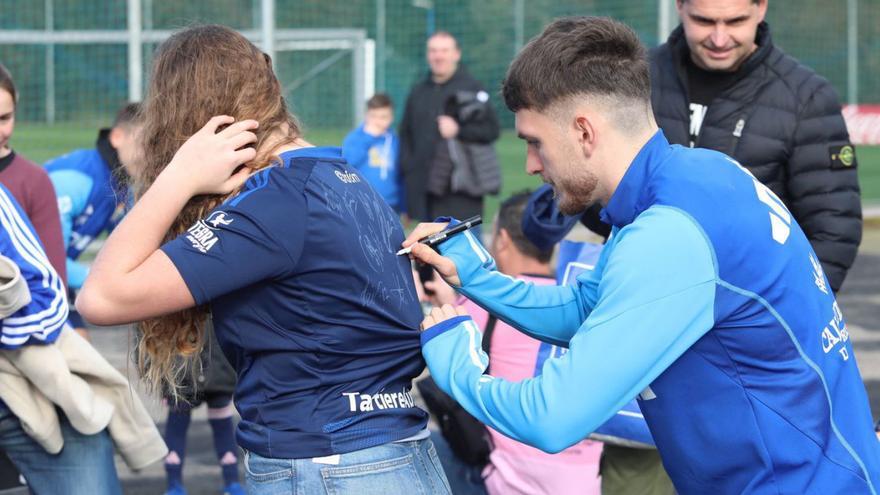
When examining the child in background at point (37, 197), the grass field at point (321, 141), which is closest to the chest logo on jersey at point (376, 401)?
the child in background at point (37, 197)

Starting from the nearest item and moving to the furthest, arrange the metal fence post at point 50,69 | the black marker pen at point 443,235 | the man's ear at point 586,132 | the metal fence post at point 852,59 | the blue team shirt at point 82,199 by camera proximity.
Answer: the man's ear at point 586,132 → the black marker pen at point 443,235 → the blue team shirt at point 82,199 → the metal fence post at point 50,69 → the metal fence post at point 852,59

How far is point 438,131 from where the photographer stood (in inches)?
462

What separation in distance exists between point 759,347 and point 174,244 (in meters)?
1.19

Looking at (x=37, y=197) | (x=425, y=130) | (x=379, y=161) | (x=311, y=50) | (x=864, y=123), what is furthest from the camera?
Answer: (x=864, y=123)

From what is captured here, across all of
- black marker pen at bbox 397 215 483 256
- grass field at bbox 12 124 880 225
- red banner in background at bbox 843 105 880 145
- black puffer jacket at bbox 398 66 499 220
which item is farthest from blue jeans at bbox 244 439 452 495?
red banner in background at bbox 843 105 880 145

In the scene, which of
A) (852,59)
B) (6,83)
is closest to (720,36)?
(6,83)

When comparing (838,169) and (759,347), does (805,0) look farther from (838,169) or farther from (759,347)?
(759,347)

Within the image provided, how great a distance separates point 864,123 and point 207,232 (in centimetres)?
2205

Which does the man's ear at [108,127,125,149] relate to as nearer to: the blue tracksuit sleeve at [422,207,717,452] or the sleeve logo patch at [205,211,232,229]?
the sleeve logo patch at [205,211,232,229]

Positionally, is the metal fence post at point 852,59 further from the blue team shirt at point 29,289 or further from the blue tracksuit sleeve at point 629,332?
the blue tracksuit sleeve at point 629,332

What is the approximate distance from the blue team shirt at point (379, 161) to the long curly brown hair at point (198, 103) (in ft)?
30.4

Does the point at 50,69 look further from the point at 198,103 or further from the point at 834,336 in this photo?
the point at 834,336

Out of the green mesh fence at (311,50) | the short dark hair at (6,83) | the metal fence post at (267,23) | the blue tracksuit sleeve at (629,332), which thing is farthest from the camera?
the green mesh fence at (311,50)

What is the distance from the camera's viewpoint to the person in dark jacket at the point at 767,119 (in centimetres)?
451
